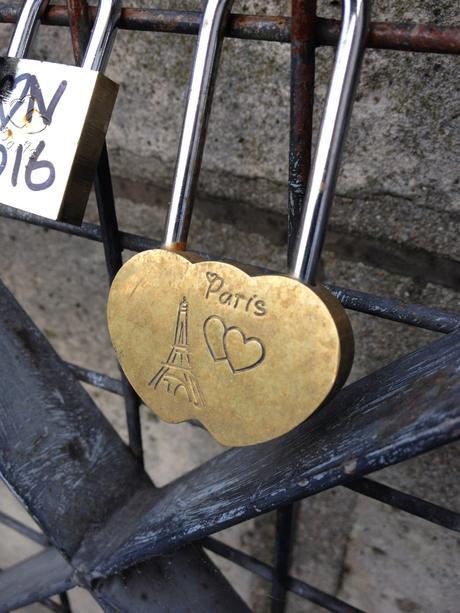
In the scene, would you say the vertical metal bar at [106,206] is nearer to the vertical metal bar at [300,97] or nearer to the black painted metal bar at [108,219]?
the black painted metal bar at [108,219]

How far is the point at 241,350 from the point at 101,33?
0.26 meters

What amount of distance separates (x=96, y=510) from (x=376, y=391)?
35cm

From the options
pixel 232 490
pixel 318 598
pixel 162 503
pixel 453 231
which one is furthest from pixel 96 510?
pixel 453 231

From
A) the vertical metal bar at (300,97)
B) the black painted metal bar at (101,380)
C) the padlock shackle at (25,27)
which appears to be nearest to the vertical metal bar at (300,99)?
the vertical metal bar at (300,97)

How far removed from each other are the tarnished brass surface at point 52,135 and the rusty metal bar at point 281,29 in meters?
0.06

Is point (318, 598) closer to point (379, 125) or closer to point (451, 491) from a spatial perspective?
point (451, 491)

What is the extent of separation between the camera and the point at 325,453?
1.17 feet

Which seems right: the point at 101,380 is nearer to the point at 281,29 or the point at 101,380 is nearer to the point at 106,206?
the point at 106,206

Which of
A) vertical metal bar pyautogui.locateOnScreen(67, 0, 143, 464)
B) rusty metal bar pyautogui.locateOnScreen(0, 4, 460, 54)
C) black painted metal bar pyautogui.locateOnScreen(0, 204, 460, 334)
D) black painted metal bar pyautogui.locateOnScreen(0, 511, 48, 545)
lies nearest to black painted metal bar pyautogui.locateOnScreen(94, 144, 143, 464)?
vertical metal bar pyautogui.locateOnScreen(67, 0, 143, 464)

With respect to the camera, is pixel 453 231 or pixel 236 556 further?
pixel 236 556

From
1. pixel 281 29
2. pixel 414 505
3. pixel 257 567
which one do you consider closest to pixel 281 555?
pixel 257 567

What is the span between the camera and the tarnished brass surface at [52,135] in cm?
41

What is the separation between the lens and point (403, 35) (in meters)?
0.35

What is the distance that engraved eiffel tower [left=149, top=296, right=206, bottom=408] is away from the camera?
378 mm
